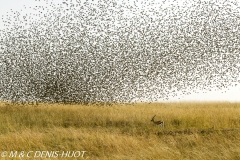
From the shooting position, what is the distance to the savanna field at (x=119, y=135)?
1111 centimetres

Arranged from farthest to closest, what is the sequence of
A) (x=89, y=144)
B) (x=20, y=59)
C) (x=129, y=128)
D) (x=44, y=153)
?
(x=20, y=59), (x=129, y=128), (x=89, y=144), (x=44, y=153)

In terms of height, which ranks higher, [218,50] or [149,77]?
[218,50]

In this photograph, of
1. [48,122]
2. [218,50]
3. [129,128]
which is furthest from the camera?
A: [218,50]

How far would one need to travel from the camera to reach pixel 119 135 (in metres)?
14.1

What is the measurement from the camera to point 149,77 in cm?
2208

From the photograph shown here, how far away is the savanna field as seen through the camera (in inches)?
437

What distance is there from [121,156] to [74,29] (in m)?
13.3

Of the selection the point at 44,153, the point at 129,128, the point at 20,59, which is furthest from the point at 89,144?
the point at 20,59

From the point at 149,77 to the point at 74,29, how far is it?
5.42 m

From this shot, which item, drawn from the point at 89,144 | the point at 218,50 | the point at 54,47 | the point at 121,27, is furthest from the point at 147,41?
the point at 89,144

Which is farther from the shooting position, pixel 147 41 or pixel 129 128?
pixel 147 41

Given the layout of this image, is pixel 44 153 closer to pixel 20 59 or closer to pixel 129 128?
pixel 129 128

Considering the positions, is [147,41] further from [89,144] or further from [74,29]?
[89,144]

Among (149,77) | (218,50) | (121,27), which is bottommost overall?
(149,77)
